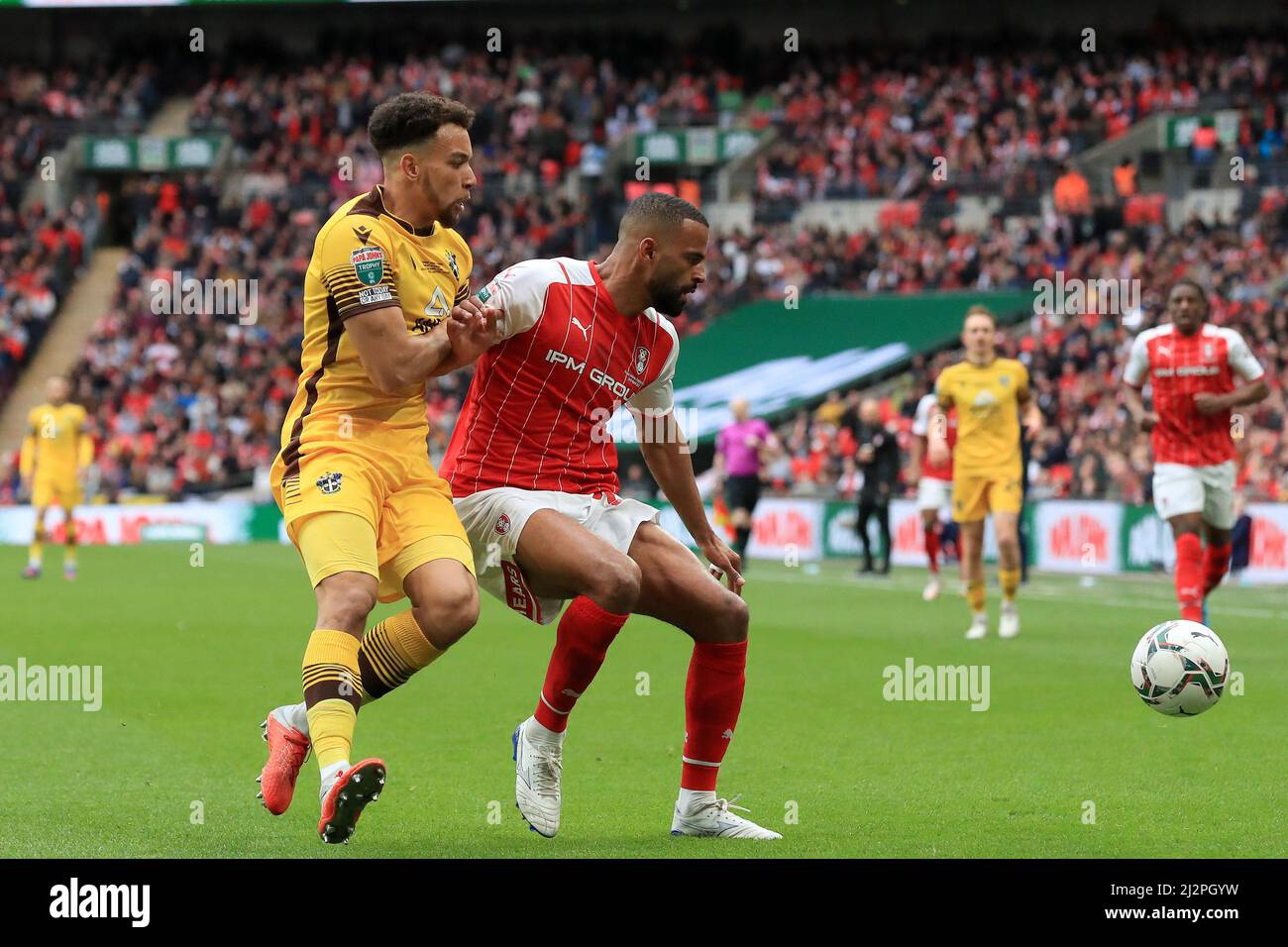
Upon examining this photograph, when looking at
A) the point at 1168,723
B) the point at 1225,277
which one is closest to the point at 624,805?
the point at 1168,723

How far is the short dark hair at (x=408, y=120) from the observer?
6.13 meters

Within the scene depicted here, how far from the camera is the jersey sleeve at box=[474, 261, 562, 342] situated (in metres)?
6.48

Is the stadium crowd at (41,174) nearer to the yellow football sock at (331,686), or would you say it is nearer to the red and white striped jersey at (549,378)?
the red and white striped jersey at (549,378)

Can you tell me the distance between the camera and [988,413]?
14.3 metres

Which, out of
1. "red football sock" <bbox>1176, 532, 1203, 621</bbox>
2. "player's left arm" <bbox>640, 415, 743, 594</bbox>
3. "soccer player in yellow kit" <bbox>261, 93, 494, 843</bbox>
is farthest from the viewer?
"red football sock" <bbox>1176, 532, 1203, 621</bbox>

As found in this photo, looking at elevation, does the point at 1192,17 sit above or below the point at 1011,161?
above

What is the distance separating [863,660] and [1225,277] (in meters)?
17.5

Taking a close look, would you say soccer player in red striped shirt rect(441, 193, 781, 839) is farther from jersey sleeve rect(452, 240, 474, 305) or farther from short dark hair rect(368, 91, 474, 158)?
short dark hair rect(368, 91, 474, 158)

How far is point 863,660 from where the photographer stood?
41.6ft

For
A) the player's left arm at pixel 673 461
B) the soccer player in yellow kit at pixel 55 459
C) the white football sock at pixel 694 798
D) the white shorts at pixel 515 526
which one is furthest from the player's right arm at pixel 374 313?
the soccer player in yellow kit at pixel 55 459

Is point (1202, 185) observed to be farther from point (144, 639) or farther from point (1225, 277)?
point (144, 639)

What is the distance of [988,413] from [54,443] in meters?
11.9

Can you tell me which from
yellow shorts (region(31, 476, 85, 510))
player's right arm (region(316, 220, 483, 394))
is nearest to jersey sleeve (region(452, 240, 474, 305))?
player's right arm (region(316, 220, 483, 394))

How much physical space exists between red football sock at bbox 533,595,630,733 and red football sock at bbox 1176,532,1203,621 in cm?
608
